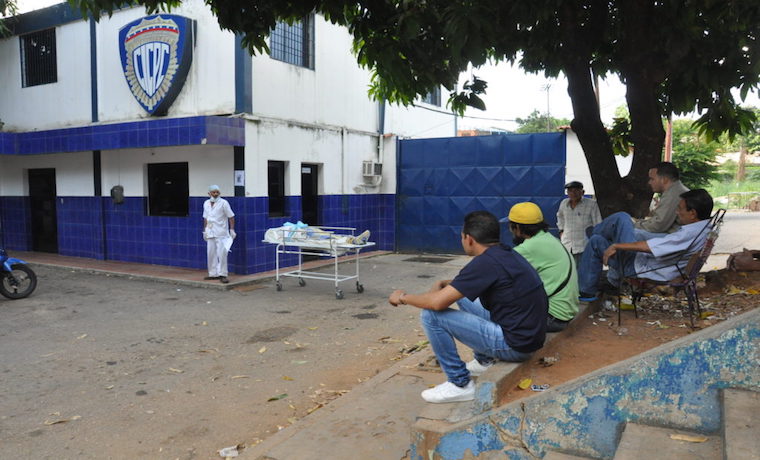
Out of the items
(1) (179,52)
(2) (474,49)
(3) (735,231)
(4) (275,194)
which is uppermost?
(1) (179,52)

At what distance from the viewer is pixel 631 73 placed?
5672 mm

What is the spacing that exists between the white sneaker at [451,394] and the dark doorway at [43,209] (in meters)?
13.2

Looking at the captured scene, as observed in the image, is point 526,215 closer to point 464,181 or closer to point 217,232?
point 217,232

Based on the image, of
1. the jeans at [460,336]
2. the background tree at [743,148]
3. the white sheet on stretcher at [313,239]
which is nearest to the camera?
the jeans at [460,336]

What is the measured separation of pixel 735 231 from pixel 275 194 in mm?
15970

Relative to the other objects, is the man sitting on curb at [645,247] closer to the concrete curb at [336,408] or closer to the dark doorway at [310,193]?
the concrete curb at [336,408]

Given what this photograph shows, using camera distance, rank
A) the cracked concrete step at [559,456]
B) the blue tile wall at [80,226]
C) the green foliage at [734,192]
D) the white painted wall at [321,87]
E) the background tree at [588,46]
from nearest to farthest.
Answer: the cracked concrete step at [559,456] < the background tree at [588,46] < the white painted wall at [321,87] < the blue tile wall at [80,226] < the green foliage at [734,192]

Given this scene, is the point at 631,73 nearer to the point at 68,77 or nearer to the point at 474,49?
the point at 474,49

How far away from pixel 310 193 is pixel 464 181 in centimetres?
353

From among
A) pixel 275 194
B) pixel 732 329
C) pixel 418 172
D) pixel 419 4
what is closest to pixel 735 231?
pixel 418 172

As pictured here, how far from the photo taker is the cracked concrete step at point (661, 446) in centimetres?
253

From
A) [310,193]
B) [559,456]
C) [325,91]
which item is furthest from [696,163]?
[559,456]

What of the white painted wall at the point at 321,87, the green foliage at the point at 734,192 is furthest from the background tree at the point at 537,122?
the white painted wall at the point at 321,87

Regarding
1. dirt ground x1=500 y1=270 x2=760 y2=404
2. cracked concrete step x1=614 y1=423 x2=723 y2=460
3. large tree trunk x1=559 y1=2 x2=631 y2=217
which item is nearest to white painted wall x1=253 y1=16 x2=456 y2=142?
large tree trunk x1=559 y1=2 x2=631 y2=217
